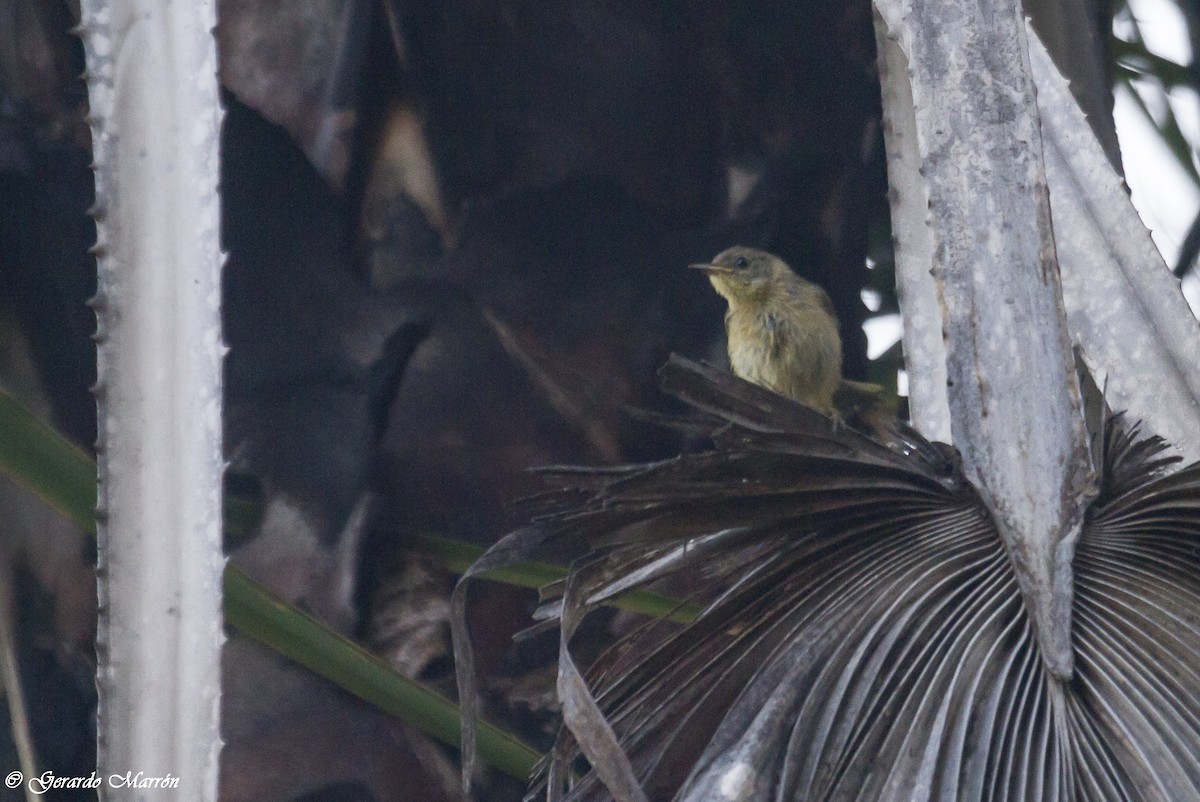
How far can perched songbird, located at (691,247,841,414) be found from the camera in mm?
2984

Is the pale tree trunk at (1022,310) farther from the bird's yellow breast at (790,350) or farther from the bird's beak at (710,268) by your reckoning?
the bird's yellow breast at (790,350)

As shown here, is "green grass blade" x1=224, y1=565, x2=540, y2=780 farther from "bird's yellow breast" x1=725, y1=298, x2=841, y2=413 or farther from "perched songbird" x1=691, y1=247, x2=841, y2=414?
"bird's yellow breast" x1=725, y1=298, x2=841, y2=413

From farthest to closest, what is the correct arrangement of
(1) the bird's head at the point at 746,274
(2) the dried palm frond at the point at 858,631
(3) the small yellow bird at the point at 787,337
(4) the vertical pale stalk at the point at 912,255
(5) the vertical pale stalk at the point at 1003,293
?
(3) the small yellow bird at the point at 787,337 < (1) the bird's head at the point at 746,274 < (4) the vertical pale stalk at the point at 912,255 < (5) the vertical pale stalk at the point at 1003,293 < (2) the dried palm frond at the point at 858,631

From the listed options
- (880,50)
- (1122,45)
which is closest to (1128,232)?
(880,50)

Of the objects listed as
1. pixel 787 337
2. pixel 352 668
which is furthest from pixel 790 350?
pixel 352 668

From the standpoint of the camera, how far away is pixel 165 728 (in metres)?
1.47

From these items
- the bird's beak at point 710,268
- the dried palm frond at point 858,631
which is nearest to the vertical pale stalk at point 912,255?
the bird's beak at point 710,268

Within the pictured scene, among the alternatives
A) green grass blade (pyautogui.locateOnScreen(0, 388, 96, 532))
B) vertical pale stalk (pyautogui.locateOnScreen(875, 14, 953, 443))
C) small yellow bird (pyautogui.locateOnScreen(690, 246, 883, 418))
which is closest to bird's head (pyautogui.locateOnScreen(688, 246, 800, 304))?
small yellow bird (pyautogui.locateOnScreen(690, 246, 883, 418))

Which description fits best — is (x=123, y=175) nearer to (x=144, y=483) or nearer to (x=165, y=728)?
(x=144, y=483)

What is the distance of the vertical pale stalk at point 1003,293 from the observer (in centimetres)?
138

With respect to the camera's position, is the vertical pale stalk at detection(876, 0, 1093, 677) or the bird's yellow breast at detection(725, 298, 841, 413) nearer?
the vertical pale stalk at detection(876, 0, 1093, 677)

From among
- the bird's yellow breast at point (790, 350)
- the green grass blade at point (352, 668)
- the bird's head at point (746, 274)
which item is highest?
the bird's head at point (746, 274)

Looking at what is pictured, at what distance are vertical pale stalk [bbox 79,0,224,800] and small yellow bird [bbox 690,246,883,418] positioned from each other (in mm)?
1342

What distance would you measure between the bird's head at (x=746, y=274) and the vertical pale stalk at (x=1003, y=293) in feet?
2.73
